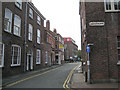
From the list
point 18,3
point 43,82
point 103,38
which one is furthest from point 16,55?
point 103,38

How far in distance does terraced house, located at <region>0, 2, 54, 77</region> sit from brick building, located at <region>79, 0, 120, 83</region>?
8.44 metres

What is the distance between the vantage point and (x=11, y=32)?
1490 centimetres

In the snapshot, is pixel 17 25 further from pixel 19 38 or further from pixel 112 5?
pixel 112 5

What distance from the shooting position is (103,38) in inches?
410

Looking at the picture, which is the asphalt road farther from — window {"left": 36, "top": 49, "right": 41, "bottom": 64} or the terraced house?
window {"left": 36, "top": 49, "right": 41, "bottom": 64}

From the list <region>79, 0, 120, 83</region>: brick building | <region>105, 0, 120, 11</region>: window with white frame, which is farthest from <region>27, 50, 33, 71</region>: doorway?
<region>105, 0, 120, 11</region>: window with white frame

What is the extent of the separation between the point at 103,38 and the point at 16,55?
34.0ft

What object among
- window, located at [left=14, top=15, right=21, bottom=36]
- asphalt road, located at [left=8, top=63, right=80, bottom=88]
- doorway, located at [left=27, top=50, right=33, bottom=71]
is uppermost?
window, located at [left=14, top=15, right=21, bottom=36]

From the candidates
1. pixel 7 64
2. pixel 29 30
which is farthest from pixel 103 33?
pixel 29 30

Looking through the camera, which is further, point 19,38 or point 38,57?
point 38,57

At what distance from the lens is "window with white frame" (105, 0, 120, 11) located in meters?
10.7

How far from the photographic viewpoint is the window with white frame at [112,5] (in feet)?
35.2

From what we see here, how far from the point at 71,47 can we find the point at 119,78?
7353 centimetres

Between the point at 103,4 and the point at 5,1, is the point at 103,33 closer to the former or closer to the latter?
the point at 103,4
